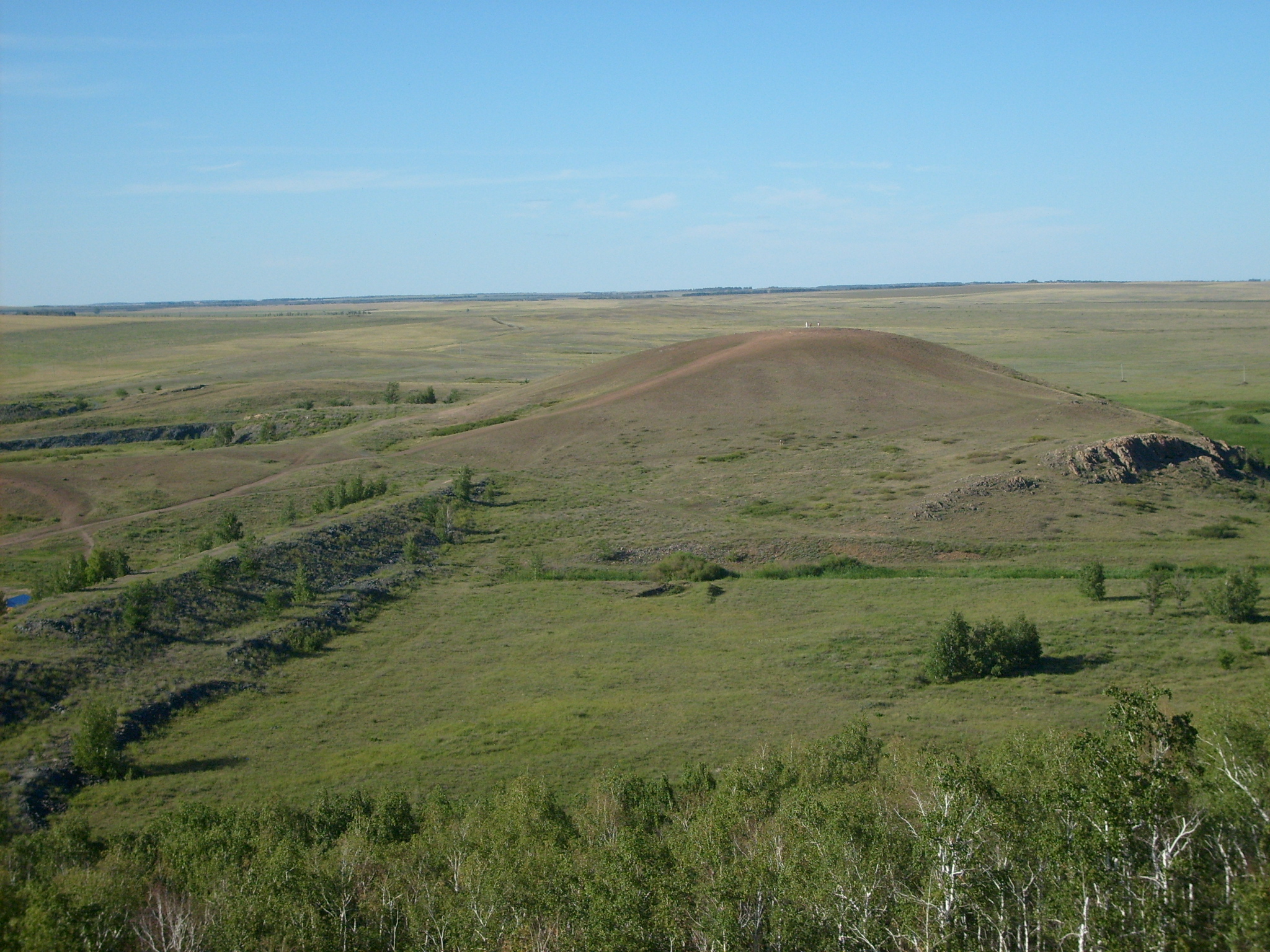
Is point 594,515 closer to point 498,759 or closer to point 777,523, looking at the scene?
point 777,523

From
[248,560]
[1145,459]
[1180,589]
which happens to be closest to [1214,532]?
[1145,459]

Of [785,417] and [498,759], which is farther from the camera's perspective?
[785,417]

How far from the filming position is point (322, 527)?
54.2 metres

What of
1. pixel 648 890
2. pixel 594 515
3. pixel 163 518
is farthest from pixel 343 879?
pixel 163 518

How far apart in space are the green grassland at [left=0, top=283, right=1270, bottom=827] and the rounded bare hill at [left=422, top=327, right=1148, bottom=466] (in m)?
0.84

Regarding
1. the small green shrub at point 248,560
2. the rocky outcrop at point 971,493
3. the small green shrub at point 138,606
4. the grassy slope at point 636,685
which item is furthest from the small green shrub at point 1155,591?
the small green shrub at point 138,606

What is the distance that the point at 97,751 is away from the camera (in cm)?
2888

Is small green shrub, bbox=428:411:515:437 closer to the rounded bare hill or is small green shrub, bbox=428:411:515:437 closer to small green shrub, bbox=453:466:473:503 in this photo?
the rounded bare hill

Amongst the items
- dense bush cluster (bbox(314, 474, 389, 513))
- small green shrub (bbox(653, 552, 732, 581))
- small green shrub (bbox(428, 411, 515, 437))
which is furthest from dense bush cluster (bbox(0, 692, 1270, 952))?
small green shrub (bbox(428, 411, 515, 437))

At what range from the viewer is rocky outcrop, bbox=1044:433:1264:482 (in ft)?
194

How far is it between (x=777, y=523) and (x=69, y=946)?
44913mm

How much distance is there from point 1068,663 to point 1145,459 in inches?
1217

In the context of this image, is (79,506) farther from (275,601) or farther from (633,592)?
(633,592)

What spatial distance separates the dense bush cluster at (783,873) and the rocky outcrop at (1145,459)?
40233 millimetres
